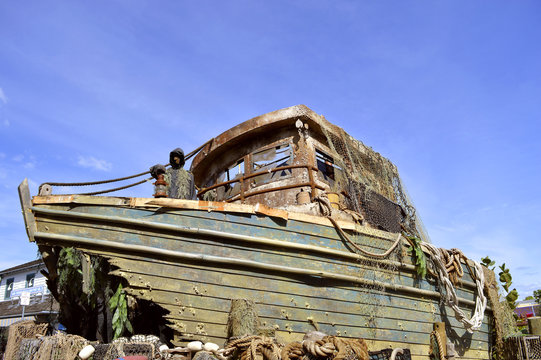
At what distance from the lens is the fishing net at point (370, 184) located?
7945 millimetres

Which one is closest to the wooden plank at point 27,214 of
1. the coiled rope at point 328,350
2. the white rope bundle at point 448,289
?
the coiled rope at point 328,350

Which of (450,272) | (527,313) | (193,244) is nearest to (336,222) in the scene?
(193,244)

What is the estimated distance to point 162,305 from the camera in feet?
17.6

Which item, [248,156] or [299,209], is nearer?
[299,209]

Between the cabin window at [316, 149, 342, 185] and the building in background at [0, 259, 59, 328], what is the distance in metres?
20.2

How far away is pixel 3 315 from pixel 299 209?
81.9ft

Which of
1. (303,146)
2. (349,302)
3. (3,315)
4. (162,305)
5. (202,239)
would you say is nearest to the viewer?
(162,305)

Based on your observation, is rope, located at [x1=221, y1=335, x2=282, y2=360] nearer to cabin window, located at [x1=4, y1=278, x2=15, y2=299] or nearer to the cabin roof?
the cabin roof

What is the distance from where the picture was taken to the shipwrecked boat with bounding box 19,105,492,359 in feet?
18.2

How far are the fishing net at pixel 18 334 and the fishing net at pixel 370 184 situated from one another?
5.83 metres

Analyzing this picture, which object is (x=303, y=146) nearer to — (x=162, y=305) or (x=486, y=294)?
(x=162, y=305)

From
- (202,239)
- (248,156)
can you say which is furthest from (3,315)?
(202,239)

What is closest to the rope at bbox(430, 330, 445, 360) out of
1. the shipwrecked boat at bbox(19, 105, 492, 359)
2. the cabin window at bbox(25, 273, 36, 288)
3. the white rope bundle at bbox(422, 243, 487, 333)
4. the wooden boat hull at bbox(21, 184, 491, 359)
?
the shipwrecked boat at bbox(19, 105, 492, 359)

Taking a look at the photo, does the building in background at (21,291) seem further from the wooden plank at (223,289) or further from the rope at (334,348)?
the rope at (334,348)
